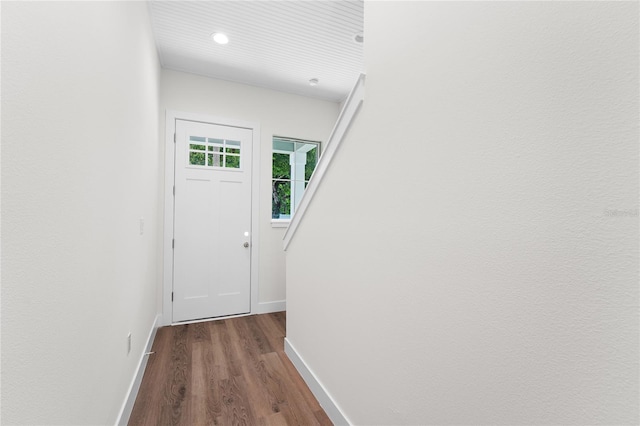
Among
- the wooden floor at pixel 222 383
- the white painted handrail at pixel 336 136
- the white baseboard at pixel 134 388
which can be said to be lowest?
the wooden floor at pixel 222 383

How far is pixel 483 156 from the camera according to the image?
2.47 feet

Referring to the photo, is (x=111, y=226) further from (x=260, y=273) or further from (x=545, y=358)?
(x=260, y=273)

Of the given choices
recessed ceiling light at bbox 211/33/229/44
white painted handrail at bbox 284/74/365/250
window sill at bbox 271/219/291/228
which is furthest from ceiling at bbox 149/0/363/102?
window sill at bbox 271/219/291/228

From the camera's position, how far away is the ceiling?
7.02 ft

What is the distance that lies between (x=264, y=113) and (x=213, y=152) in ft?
2.54

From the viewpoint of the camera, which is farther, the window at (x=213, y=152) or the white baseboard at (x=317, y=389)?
the window at (x=213, y=152)

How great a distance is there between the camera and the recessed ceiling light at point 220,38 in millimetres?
2416

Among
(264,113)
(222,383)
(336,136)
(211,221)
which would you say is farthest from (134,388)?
(264,113)

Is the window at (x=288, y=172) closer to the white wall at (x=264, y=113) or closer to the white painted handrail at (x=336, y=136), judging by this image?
the white wall at (x=264, y=113)

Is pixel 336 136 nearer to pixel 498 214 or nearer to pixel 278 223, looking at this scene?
pixel 498 214

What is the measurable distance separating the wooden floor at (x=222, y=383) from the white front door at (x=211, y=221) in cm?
43

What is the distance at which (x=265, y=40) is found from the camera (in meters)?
2.51

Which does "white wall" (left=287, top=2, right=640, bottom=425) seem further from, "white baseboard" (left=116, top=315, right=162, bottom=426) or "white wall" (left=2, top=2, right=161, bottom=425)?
"white baseboard" (left=116, top=315, right=162, bottom=426)

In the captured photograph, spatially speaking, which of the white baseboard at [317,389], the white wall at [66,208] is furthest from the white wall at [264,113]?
the white wall at [66,208]
